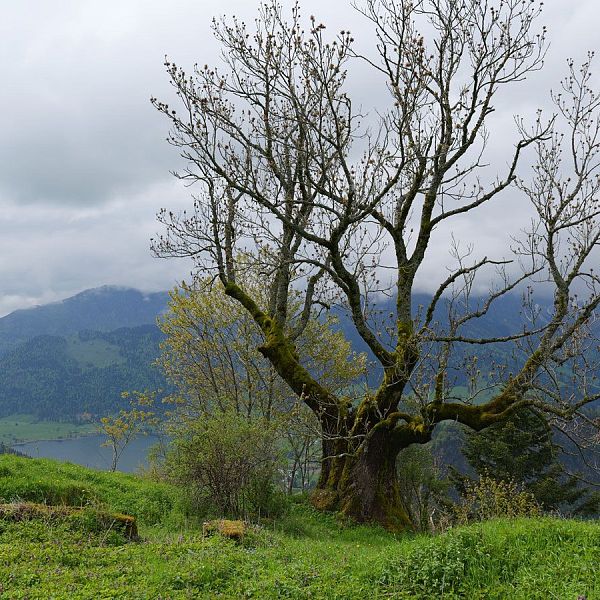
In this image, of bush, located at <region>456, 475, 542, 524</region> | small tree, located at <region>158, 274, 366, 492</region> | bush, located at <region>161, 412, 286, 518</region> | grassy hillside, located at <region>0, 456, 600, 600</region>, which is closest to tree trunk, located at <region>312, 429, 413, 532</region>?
bush, located at <region>456, 475, 542, 524</region>

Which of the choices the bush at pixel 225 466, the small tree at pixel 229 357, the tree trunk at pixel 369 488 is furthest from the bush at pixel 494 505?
the small tree at pixel 229 357

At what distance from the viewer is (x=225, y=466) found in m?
13.1

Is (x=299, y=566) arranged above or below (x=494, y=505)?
above

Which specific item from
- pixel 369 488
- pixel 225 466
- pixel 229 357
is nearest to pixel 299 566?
pixel 225 466

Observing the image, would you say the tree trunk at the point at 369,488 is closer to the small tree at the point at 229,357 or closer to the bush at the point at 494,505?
the bush at the point at 494,505

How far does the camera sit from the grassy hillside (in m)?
6.41

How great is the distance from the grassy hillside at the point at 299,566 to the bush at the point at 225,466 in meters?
3.71

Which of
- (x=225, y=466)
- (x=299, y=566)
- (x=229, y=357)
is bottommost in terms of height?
(x=299, y=566)

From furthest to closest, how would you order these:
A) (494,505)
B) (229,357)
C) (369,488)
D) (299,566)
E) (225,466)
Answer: (229,357) → (369,488) → (494,505) → (225,466) → (299,566)

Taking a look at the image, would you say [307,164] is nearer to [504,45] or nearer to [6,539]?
[504,45]

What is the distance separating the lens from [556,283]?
14617mm

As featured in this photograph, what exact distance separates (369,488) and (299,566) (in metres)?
8.37

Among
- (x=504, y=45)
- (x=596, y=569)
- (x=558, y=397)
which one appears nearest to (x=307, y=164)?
(x=504, y=45)

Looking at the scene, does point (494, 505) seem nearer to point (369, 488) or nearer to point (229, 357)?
point (369, 488)
